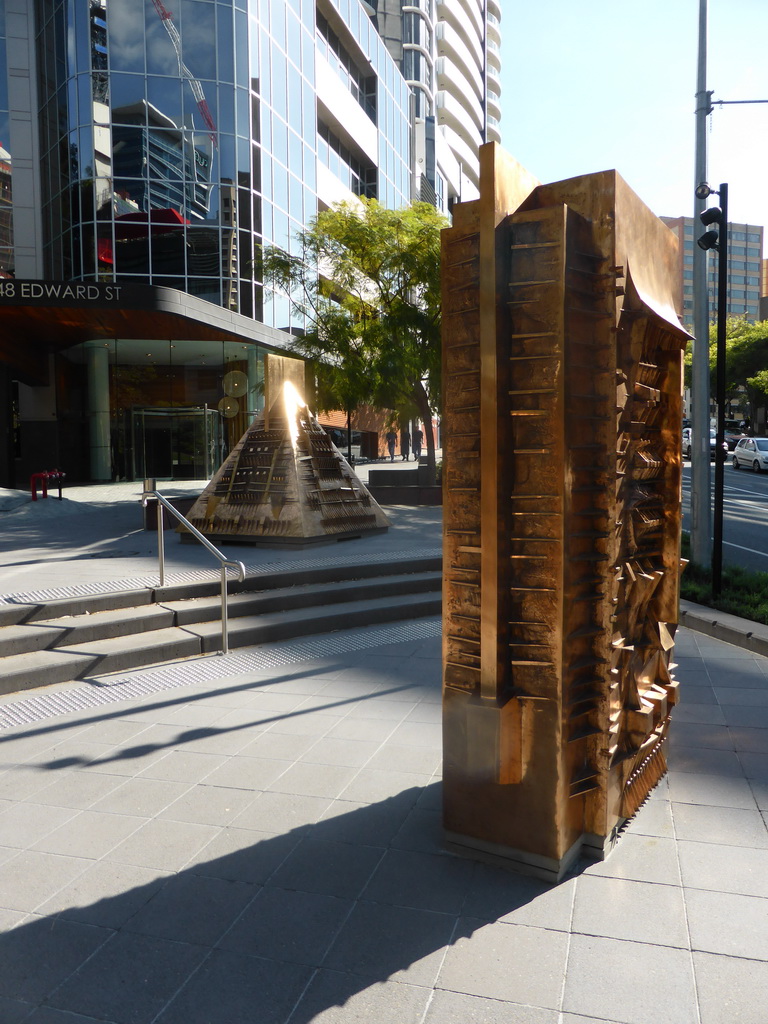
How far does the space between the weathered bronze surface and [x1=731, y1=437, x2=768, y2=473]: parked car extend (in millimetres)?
28226

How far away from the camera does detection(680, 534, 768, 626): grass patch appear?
8.45 m

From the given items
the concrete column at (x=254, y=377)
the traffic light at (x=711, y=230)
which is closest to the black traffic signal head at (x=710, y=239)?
the traffic light at (x=711, y=230)

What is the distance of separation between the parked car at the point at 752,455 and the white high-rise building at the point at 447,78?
22.6 metres

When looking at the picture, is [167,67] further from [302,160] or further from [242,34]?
[302,160]

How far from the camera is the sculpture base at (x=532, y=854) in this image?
11.3 feet

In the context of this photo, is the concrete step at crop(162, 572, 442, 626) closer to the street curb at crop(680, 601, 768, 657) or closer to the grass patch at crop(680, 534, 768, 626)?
the street curb at crop(680, 601, 768, 657)

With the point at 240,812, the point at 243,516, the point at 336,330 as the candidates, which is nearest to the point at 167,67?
the point at 336,330

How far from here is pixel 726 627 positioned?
7902mm

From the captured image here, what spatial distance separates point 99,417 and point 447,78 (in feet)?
186

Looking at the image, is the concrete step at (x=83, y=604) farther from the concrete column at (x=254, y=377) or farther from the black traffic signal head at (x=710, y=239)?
the concrete column at (x=254, y=377)

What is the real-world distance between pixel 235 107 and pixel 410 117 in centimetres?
3069

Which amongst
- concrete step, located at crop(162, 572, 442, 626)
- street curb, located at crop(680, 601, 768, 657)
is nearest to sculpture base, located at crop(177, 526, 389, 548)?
concrete step, located at crop(162, 572, 442, 626)

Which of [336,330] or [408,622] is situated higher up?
[336,330]

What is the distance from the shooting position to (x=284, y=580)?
352 inches
